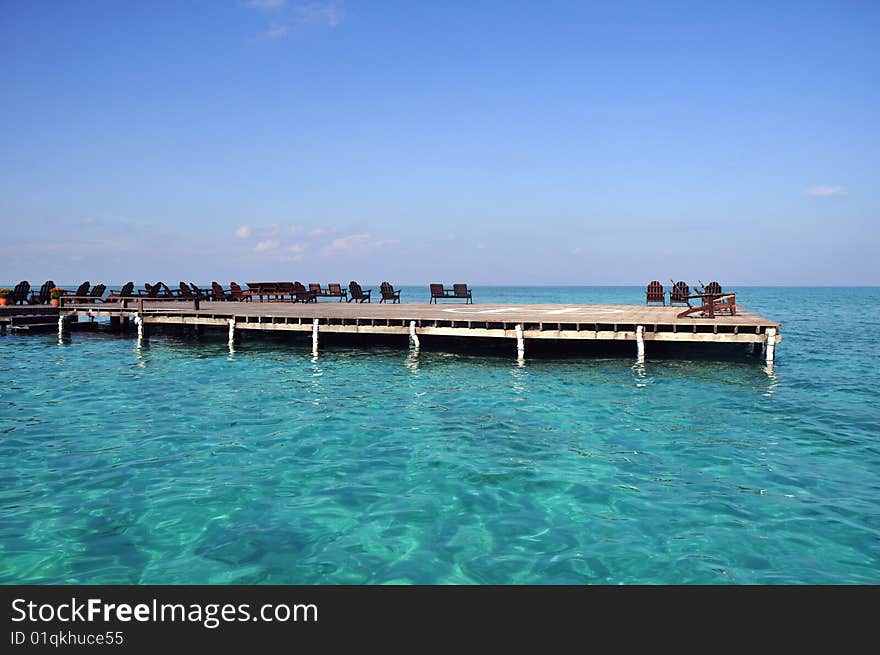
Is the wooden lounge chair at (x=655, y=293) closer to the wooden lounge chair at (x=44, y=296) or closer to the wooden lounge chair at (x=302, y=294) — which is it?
the wooden lounge chair at (x=302, y=294)

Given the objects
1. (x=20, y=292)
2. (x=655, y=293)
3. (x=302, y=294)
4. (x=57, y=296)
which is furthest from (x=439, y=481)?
(x=20, y=292)

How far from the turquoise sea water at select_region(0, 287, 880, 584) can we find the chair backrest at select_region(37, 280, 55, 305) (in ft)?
70.3

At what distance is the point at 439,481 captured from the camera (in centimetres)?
782

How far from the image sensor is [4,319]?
28281 millimetres

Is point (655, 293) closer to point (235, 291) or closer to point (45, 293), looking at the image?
point (235, 291)

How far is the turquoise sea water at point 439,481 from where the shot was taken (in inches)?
220

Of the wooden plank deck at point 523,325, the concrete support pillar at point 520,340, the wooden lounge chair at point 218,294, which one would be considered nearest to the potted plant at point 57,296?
the wooden lounge chair at point 218,294

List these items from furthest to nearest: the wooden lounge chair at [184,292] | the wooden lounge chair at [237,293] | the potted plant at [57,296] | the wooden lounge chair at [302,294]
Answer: the wooden lounge chair at [237,293] → the wooden lounge chair at [302,294] → the wooden lounge chair at [184,292] → the potted plant at [57,296]

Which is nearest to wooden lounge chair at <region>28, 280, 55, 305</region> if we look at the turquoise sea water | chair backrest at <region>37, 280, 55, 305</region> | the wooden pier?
chair backrest at <region>37, 280, 55, 305</region>

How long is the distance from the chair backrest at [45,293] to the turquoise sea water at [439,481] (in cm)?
2144
